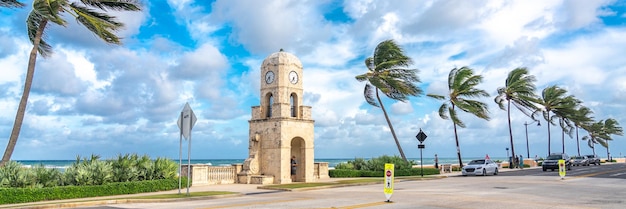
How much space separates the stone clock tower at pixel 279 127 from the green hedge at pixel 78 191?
21.8 ft

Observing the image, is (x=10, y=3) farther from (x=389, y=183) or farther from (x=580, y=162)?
(x=580, y=162)

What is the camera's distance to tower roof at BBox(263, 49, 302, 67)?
26.7 m

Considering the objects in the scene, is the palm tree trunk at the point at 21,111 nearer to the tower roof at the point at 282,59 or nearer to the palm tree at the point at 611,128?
the tower roof at the point at 282,59

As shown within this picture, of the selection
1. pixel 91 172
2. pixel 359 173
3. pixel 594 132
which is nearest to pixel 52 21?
pixel 91 172

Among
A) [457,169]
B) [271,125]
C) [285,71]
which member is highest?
[285,71]

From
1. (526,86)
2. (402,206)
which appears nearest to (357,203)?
(402,206)

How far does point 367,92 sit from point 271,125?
14.5 meters

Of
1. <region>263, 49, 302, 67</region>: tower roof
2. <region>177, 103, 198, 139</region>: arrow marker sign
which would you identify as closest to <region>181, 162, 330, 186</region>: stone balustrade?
<region>263, 49, 302, 67</region>: tower roof

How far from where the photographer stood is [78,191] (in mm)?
16609

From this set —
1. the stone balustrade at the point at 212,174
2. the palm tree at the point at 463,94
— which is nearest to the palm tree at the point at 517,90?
the palm tree at the point at 463,94

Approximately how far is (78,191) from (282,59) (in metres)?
13.1

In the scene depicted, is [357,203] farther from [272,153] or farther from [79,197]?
[272,153]

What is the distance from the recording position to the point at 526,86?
52625 mm

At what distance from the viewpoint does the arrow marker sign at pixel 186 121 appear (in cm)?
1758
